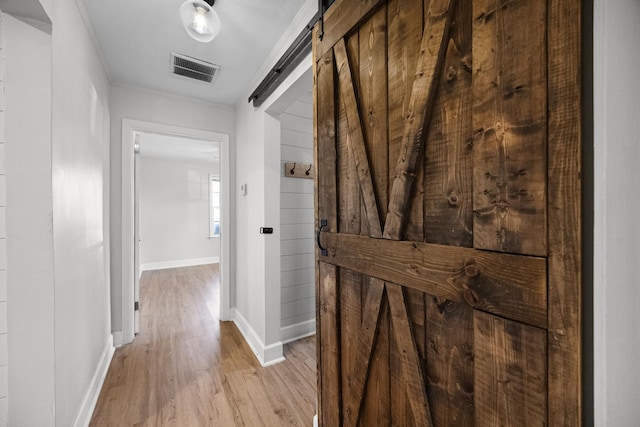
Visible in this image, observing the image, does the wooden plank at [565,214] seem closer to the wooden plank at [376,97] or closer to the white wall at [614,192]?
the white wall at [614,192]

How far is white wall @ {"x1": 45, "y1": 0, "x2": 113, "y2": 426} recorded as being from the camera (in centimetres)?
123

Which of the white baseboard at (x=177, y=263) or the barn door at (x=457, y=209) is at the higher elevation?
the barn door at (x=457, y=209)

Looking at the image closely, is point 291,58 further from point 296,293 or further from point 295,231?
point 296,293

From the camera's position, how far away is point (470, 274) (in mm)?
695

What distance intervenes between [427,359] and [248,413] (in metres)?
1.46

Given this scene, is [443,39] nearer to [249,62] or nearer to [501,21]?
[501,21]

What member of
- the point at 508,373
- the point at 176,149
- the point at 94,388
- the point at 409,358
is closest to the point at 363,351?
the point at 409,358

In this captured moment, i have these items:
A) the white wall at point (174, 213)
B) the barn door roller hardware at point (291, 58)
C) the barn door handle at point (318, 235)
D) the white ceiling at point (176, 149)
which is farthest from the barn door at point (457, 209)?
the white wall at point (174, 213)

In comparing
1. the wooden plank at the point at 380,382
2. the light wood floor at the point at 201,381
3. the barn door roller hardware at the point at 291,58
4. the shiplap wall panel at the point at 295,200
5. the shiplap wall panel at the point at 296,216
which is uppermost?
the barn door roller hardware at the point at 291,58

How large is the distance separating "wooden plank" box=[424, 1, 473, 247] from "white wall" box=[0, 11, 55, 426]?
158cm

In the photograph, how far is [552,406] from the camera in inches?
21.9

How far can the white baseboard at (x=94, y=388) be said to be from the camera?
60.4 inches

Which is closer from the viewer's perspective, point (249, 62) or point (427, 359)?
point (427, 359)

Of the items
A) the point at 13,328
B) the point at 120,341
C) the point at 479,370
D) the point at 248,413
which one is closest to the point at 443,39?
the point at 479,370
